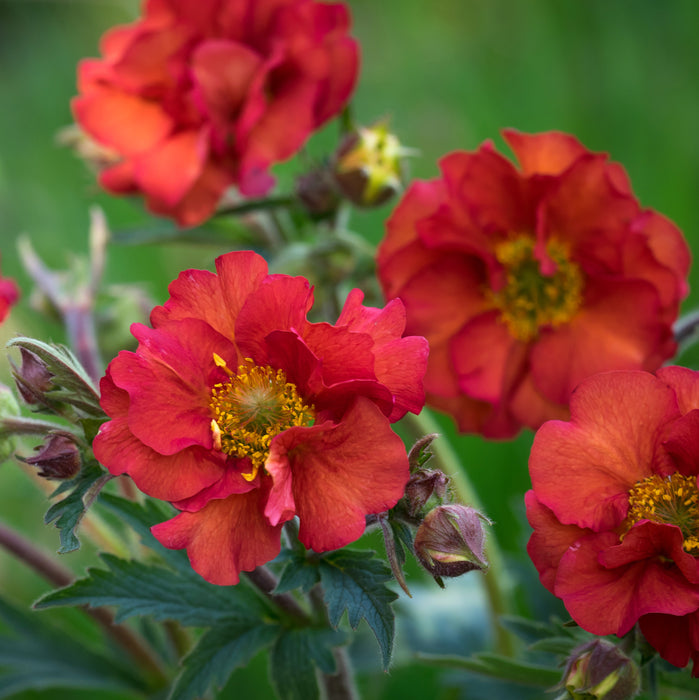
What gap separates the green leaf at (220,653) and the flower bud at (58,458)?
135 millimetres

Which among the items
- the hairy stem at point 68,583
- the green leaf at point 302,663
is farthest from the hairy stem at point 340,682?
the hairy stem at point 68,583

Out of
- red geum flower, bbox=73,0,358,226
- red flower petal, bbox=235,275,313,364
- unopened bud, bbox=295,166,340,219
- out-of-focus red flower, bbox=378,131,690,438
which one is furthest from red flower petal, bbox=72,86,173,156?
red flower petal, bbox=235,275,313,364

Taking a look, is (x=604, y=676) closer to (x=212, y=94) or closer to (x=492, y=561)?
(x=492, y=561)

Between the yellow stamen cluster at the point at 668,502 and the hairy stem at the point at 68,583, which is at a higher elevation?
the yellow stamen cluster at the point at 668,502

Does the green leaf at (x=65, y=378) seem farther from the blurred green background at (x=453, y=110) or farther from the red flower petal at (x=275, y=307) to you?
the blurred green background at (x=453, y=110)

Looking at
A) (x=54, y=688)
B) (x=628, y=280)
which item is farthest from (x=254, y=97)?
(x=54, y=688)

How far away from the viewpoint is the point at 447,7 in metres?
1.61

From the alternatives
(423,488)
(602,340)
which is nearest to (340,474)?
(423,488)

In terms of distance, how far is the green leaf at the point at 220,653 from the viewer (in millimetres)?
490

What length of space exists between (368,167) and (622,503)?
33cm

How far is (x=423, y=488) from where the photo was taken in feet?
1.36

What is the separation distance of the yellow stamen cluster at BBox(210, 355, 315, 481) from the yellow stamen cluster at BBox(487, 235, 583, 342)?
232 millimetres

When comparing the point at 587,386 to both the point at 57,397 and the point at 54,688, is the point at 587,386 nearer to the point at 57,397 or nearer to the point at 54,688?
the point at 57,397

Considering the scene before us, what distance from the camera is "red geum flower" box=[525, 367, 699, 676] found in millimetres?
404
